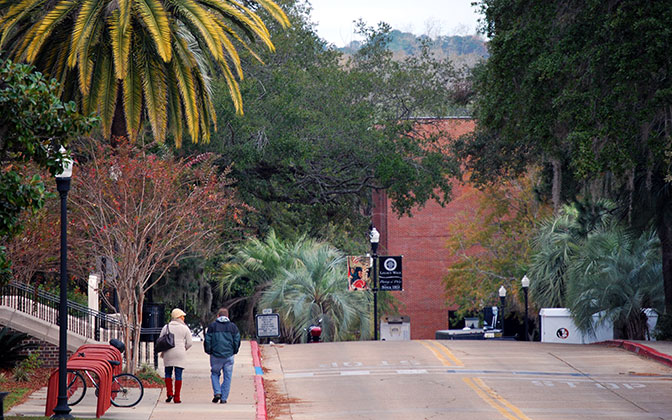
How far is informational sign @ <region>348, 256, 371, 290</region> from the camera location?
113 ft

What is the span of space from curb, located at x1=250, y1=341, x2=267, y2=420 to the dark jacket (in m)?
1.06

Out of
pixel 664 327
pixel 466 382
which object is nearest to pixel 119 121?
pixel 466 382

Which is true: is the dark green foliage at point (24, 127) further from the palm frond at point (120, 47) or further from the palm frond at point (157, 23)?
the palm frond at point (120, 47)

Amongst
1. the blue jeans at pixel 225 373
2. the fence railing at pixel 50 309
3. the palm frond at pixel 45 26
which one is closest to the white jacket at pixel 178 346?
the blue jeans at pixel 225 373

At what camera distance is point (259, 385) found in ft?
61.6

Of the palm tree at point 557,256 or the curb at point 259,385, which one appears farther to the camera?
the palm tree at point 557,256

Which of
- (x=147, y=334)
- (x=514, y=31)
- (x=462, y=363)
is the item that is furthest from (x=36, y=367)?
(x=514, y=31)

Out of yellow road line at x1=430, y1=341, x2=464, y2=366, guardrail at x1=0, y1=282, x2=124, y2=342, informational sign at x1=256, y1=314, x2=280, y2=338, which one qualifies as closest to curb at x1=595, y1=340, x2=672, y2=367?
yellow road line at x1=430, y1=341, x2=464, y2=366

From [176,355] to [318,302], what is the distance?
65.6 ft

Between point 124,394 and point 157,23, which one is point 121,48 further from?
point 124,394

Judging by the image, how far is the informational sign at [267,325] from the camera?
31.2 meters

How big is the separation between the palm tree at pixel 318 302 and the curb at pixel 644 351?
11.1m

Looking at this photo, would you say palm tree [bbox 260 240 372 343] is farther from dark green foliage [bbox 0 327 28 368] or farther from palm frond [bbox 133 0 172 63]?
dark green foliage [bbox 0 327 28 368]

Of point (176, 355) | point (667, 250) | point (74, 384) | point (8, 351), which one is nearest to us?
point (74, 384)
